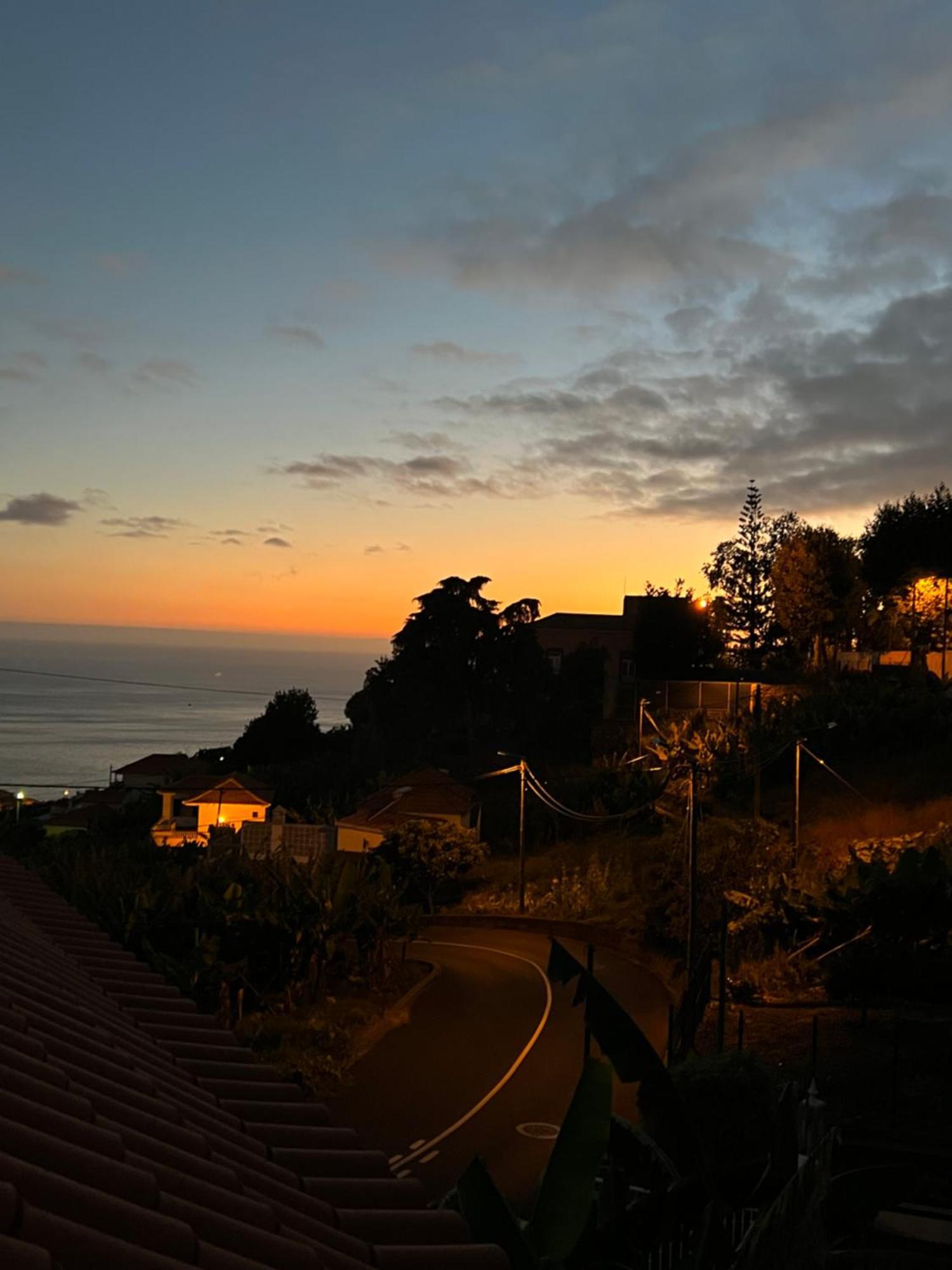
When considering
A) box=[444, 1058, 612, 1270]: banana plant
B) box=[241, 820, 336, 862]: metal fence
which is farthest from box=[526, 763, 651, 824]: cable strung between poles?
box=[444, 1058, 612, 1270]: banana plant

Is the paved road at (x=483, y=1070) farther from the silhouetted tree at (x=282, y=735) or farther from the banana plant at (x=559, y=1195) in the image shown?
the silhouetted tree at (x=282, y=735)

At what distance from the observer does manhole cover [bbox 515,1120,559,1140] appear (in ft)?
55.2

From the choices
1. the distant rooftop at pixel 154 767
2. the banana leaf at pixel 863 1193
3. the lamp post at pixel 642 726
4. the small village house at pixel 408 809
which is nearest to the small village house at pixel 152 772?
the distant rooftop at pixel 154 767

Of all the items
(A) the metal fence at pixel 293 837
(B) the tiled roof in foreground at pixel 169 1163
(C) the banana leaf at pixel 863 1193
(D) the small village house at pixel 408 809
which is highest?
(B) the tiled roof in foreground at pixel 169 1163

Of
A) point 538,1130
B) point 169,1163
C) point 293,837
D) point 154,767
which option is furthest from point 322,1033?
point 154,767

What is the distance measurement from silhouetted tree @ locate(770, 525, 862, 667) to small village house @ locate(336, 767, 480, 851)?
25.5 metres

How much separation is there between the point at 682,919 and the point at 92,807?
161 feet

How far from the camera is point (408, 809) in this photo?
46.7 metres

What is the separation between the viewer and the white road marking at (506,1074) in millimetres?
16473

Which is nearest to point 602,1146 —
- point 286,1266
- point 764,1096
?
point 286,1266

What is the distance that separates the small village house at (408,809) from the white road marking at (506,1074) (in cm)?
1161

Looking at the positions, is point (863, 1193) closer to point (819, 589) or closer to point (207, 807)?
point (207, 807)

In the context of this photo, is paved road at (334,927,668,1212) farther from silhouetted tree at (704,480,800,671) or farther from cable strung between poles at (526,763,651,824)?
silhouetted tree at (704,480,800,671)

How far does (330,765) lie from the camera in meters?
79.5
